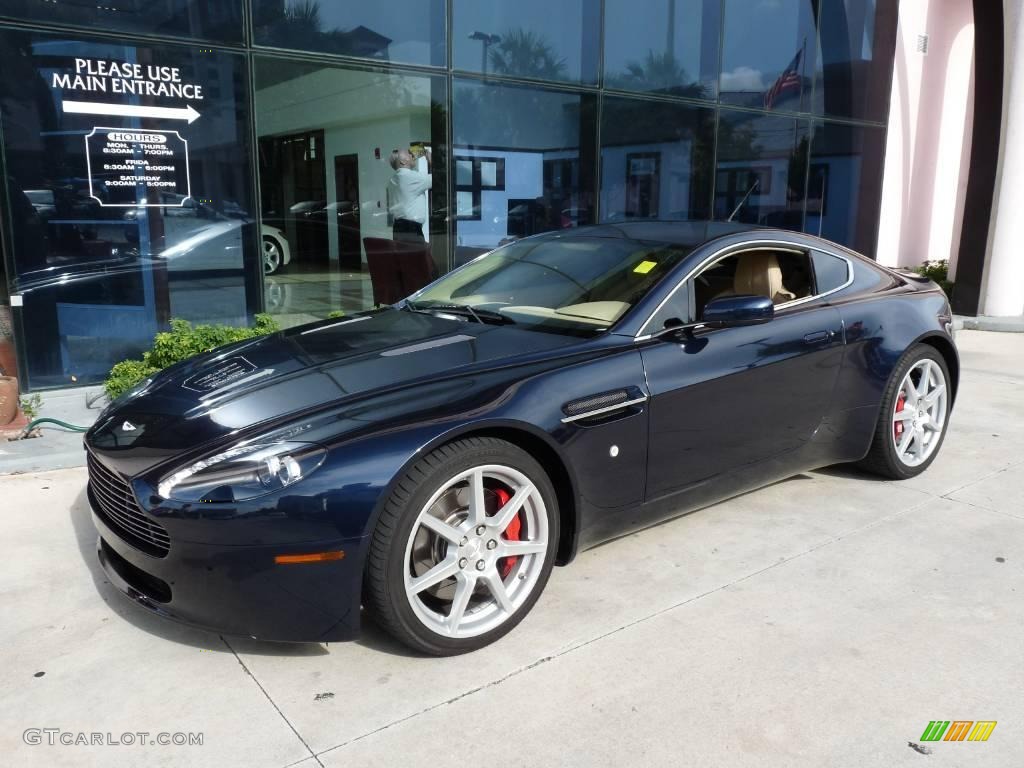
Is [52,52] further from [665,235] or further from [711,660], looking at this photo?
[711,660]

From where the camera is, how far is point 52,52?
671 centimetres

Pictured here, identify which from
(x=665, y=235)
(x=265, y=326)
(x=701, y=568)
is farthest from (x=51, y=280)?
(x=701, y=568)

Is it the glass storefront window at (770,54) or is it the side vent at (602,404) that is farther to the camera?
the glass storefront window at (770,54)

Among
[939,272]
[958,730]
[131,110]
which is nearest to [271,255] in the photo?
[131,110]

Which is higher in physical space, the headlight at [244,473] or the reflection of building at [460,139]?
the reflection of building at [460,139]

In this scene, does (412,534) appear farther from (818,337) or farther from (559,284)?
(818,337)

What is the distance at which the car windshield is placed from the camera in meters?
3.73

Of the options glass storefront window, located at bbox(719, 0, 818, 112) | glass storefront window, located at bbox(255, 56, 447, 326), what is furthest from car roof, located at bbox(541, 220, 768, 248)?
glass storefront window, located at bbox(719, 0, 818, 112)

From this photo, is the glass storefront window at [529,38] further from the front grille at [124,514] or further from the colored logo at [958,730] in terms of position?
the colored logo at [958,730]

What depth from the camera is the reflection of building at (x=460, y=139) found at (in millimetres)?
6965

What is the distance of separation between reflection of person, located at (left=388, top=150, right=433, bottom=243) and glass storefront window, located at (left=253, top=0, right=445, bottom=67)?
3.26 ft

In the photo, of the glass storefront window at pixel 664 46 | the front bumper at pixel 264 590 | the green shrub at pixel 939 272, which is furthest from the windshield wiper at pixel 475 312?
the green shrub at pixel 939 272

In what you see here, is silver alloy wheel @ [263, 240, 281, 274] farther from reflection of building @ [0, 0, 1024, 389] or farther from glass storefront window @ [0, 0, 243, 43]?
glass storefront window @ [0, 0, 243, 43]

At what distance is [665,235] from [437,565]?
2.08 meters
